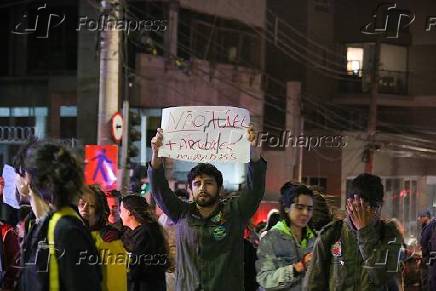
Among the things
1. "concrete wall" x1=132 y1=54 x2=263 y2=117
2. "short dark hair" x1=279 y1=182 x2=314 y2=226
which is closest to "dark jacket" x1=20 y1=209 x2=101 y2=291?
"short dark hair" x1=279 y1=182 x2=314 y2=226

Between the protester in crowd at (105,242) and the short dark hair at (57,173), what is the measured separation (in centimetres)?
130

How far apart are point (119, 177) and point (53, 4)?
38.7ft

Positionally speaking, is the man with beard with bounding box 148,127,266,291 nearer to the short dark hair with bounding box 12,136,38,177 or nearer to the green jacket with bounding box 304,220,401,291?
the green jacket with bounding box 304,220,401,291

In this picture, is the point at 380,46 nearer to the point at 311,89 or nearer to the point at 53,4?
the point at 311,89

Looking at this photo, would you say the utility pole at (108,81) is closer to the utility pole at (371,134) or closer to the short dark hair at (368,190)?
the short dark hair at (368,190)

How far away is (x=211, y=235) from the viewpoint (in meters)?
5.70

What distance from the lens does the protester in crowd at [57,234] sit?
396 cm

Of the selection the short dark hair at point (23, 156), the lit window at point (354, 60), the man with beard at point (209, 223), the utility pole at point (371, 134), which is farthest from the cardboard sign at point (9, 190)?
the lit window at point (354, 60)

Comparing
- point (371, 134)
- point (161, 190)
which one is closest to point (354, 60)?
point (371, 134)

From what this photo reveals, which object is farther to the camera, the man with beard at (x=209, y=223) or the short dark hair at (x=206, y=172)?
the short dark hair at (x=206, y=172)

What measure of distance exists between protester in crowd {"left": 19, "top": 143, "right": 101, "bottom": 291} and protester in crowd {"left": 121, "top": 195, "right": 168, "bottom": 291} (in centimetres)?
260

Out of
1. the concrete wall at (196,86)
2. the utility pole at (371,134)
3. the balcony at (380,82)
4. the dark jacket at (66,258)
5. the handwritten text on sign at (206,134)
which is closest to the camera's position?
the dark jacket at (66,258)

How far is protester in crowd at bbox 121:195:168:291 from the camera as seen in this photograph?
6848 millimetres

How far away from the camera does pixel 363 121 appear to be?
29.7 metres
